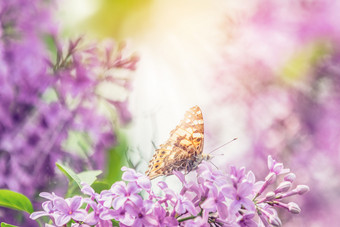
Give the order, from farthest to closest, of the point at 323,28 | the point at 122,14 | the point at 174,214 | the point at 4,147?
1. the point at 122,14
2. the point at 323,28
3. the point at 4,147
4. the point at 174,214

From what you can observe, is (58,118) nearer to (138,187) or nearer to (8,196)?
(8,196)

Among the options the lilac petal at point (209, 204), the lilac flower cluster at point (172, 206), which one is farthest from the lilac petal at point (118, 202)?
the lilac petal at point (209, 204)

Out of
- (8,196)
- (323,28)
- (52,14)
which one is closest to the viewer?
(8,196)

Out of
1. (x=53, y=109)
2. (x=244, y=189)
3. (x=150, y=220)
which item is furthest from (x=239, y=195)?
(x=53, y=109)

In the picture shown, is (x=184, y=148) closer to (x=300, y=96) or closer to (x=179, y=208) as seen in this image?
(x=179, y=208)

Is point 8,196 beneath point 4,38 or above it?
beneath

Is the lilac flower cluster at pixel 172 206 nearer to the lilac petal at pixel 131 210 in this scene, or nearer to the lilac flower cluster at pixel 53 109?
the lilac petal at pixel 131 210

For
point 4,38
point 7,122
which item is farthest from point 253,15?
point 7,122
